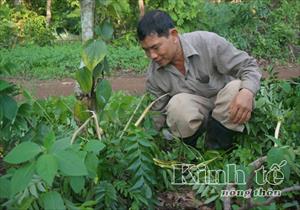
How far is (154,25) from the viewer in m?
2.99

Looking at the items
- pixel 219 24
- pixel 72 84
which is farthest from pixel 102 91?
pixel 219 24

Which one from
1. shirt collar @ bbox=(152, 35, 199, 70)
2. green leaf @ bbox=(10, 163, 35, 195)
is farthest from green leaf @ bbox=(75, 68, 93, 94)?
green leaf @ bbox=(10, 163, 35, 195)

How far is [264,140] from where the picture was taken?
9.82 feet

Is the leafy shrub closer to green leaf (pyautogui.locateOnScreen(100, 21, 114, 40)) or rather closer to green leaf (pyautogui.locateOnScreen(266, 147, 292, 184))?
green leaf (pyautogui.locateOnScreen(266, 147, 292, 184))

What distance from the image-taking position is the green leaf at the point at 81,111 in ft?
9.22

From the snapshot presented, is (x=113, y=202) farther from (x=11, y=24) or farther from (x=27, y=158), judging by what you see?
(x=11, y=24)

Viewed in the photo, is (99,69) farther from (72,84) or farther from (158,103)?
(72,84)

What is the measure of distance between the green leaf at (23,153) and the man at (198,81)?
1486mm

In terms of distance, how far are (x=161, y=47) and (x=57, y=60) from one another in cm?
547

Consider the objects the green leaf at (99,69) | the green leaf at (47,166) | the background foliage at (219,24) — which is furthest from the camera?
the background foliage at (219,24)

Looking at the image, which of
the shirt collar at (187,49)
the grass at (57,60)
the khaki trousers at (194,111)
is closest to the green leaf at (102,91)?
the khaki trousers at (194,111)

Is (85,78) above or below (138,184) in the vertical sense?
above

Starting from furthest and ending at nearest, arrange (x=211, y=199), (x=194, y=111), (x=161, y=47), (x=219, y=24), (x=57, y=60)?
1. (x=219, y=24)
2. (x=57, y=60)
3. (x=194, y=111)
4. (x=161, y=47)
5. (x=211, y=199)

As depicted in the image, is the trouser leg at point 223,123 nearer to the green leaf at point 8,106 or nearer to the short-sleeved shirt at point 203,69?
the short-sleeved shirt at point 203,69
